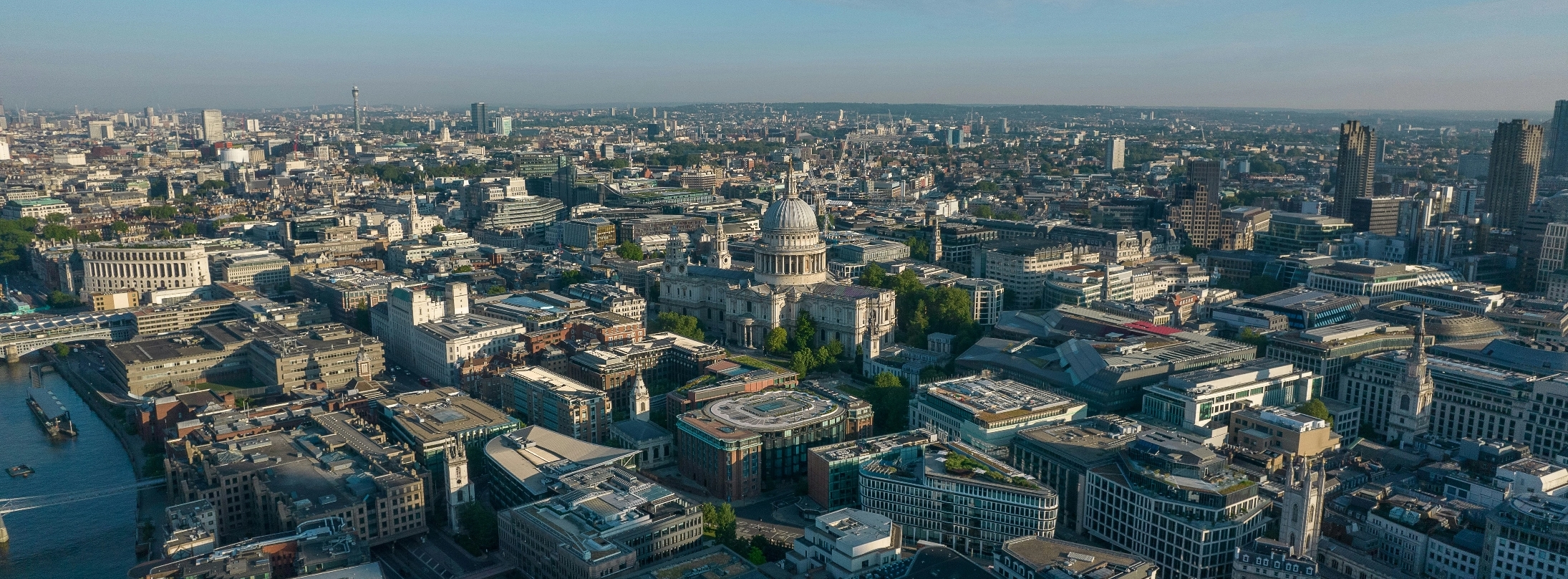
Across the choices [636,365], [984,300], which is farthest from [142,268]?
[984,300]

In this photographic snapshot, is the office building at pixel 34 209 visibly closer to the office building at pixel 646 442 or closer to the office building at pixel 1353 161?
the office building at pixel 646 442

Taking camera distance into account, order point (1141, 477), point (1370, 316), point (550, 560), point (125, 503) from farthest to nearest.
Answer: point (1370, 316) < point (125, 503) < point (1141, 477) < point (550, 560)

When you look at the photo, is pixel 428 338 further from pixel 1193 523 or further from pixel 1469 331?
pixel 1469 331

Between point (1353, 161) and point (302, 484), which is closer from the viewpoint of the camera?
point (302, 484)

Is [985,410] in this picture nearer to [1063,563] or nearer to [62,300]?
[1063,563]

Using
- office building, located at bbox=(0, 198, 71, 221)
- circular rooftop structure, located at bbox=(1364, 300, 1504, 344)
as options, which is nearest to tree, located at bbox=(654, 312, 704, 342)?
circular rooftop structure, located at bbox=(1364, 300, 1504, 344)

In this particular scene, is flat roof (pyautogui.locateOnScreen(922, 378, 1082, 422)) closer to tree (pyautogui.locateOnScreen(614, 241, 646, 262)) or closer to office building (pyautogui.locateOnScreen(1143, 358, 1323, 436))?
office building (pyautogui.locateOnScreen(1143, 358, 1323, 436))

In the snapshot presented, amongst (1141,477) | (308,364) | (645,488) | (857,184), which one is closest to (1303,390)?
(1141,477)
